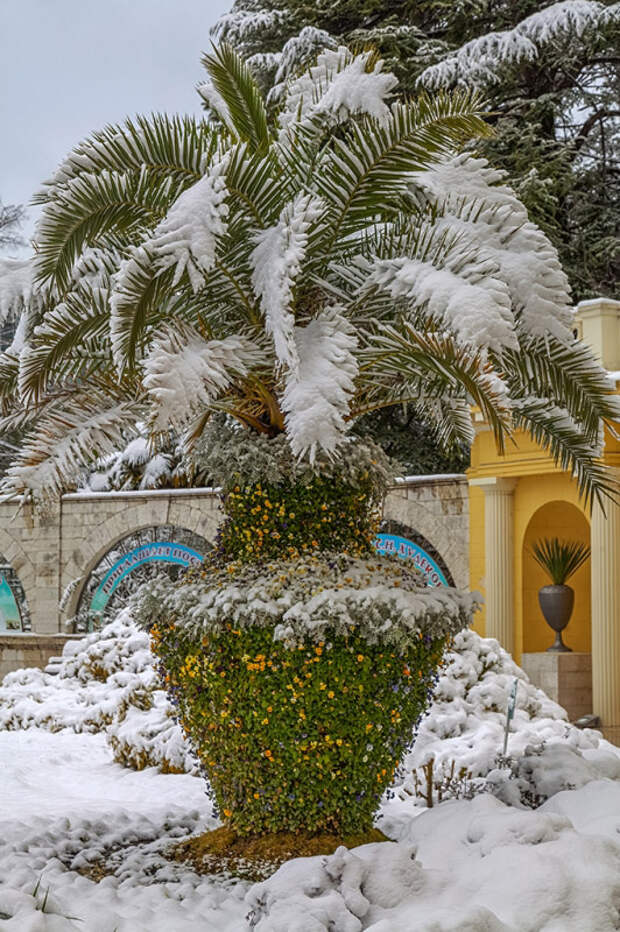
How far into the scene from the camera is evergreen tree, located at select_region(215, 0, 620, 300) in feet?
57.8

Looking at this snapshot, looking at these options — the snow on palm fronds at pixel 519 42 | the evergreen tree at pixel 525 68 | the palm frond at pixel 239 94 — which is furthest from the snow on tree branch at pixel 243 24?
the palm frond at pixel 239 94

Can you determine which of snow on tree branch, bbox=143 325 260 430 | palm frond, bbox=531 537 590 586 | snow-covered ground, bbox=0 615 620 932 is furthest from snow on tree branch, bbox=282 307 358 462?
palm frond, bbox=531 537 590 586

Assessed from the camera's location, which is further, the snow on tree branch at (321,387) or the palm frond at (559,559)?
the palm frond at (559,559)

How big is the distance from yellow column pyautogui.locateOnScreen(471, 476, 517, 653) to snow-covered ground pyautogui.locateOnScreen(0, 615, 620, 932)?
351 centimetres

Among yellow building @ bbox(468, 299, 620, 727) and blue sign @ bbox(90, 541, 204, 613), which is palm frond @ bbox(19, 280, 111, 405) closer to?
yellow building @ bbox(468, 299, 620, 727)

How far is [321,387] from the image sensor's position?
5.64 m

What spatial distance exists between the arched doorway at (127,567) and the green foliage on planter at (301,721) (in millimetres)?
12493

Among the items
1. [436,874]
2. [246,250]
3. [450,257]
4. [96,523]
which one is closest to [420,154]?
[450,257]

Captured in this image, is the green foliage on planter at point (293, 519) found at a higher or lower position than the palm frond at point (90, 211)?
lower

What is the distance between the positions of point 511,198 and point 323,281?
49.9 inches

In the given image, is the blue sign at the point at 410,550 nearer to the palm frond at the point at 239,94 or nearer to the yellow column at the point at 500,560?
the yellow column at the point at 500,560

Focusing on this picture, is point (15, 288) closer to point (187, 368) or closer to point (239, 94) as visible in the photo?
point (239, 94)

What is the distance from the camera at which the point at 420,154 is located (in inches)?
246

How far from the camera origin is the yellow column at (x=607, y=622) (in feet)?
40.7
